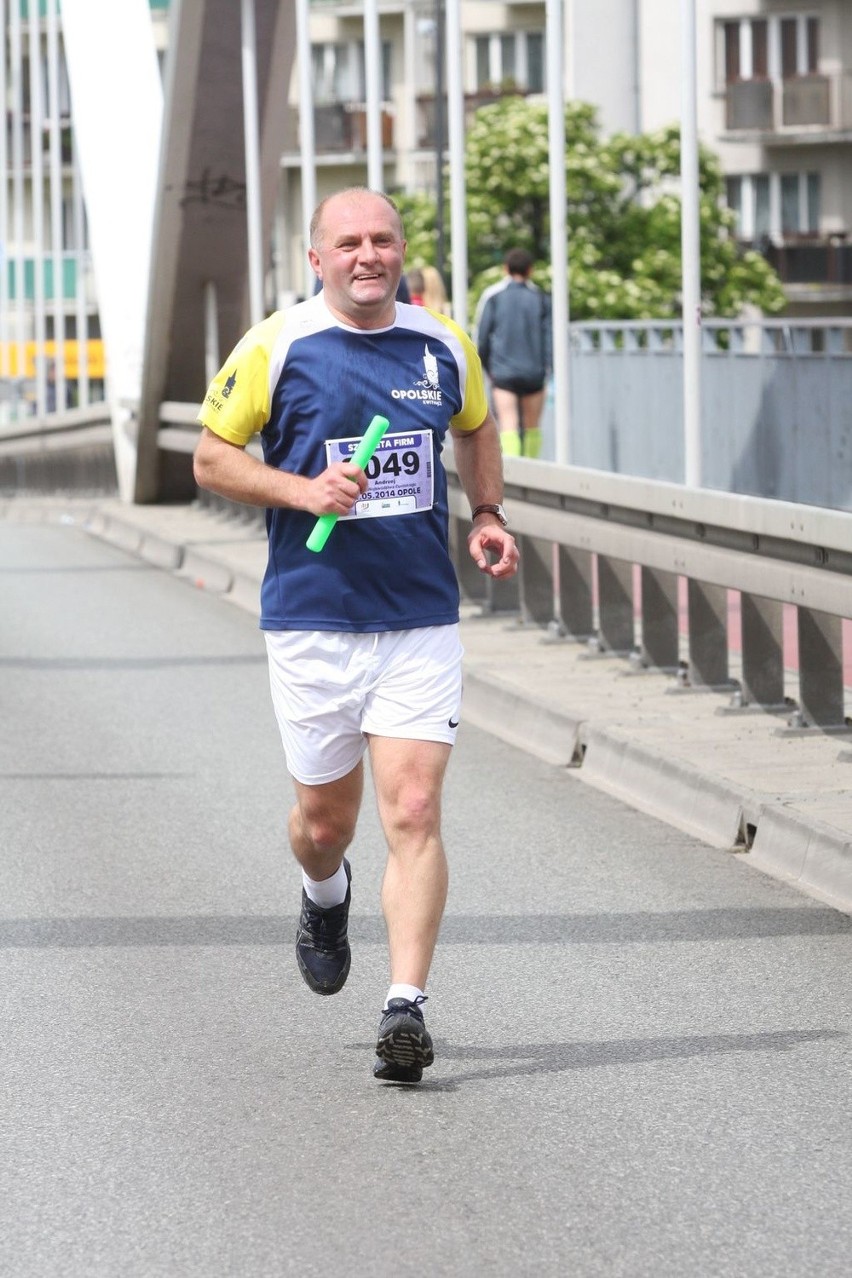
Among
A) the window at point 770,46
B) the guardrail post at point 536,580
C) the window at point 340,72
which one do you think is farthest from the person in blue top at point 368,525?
the window at point 340,72

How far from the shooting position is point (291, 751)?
6258mm

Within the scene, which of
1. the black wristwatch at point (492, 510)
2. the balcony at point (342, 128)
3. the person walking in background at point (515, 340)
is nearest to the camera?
the black wristwatch at point (492, 510)

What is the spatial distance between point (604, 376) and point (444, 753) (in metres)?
17.4

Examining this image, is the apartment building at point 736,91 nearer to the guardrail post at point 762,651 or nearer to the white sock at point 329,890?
the guardrail post at point 762,651

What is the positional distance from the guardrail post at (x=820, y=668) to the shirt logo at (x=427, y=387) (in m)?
4.12

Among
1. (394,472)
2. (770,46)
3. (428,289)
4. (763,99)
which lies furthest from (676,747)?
(770,46)

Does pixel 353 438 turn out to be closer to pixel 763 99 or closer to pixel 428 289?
pixel 428 289

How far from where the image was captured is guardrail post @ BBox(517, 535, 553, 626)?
13.8 meters

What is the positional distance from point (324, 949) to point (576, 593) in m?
7.00

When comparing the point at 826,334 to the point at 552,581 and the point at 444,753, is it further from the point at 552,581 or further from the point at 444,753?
the point at 444,753

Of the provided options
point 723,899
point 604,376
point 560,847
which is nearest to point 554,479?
point 560,847

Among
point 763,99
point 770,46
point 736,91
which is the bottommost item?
point 763,99

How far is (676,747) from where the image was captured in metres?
9.88

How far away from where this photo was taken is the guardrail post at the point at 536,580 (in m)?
13.8
